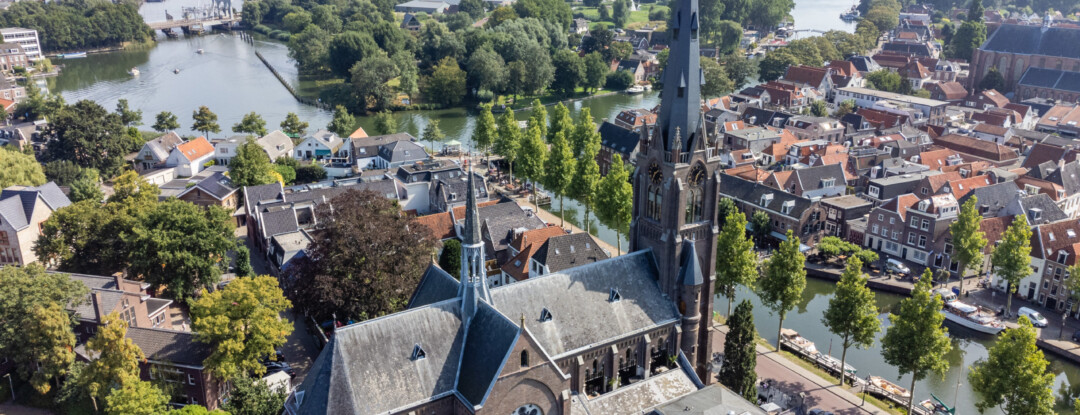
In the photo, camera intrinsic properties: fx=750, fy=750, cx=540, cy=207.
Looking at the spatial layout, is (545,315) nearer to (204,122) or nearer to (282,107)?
(204,122)

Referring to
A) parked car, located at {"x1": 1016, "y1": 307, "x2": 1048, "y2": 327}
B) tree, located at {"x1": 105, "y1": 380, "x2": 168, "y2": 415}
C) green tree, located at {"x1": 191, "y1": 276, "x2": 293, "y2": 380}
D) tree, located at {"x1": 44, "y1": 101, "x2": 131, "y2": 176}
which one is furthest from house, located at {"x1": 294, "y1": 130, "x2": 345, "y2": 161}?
parked car, located at {"x1": 1016, "y1": 307, "x2": 1048, "y2": 327}

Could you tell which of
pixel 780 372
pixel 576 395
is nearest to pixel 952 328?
pixel 780 372

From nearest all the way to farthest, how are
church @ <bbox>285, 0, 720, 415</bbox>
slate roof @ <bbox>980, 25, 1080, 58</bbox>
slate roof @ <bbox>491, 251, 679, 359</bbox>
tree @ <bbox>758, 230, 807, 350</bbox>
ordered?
church @ <bbox>285, 0, 720, 415</bbox>
slate roof @ <bbox>491, 251, 679, 359</bbox>
tree @ <bbox>758, 230, 807, 350</bbox>
slate roof @ <bbox>980, 25, 1080, 58</bbox>

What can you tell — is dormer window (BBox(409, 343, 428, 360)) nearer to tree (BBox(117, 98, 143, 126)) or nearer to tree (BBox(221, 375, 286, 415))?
tree (BBox(221, 375, 286, 415))

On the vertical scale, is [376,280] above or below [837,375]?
above

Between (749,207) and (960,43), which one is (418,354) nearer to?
(749,207)

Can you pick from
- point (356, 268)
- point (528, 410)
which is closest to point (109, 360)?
point (356, 268)
